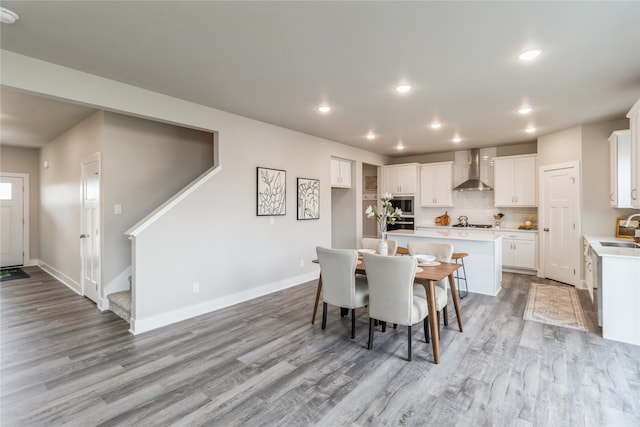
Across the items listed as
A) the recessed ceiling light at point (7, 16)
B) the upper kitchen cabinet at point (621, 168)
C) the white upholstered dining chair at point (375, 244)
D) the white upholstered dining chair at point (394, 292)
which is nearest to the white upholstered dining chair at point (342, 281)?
the white upholstered dining chair at point (394, 292)

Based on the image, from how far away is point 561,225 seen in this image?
211 inches

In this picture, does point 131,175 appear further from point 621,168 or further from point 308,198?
point 621,168

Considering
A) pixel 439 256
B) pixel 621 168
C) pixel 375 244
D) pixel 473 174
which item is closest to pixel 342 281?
pixel 375 244

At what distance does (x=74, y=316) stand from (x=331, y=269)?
3.35 metres

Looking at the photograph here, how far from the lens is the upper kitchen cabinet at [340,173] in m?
6.30

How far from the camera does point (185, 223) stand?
3.84m

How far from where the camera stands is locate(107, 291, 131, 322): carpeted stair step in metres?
3.69

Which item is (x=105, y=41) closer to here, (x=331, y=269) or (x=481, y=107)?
(x=331, y=269)

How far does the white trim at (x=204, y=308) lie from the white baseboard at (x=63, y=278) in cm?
224

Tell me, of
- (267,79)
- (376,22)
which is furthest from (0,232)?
(376,22)

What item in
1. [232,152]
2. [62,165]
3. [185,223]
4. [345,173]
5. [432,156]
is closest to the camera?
[185,223]

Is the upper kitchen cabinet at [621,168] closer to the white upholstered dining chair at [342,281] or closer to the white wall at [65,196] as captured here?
the white upholstered dining chair at [342,281]

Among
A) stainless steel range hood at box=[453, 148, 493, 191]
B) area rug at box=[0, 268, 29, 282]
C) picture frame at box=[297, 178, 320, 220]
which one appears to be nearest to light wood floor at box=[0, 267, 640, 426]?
picture frame at box=[297, 178, 320, 220]

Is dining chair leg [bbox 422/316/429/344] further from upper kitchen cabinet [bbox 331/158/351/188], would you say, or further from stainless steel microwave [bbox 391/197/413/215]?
stainless steel microwave [bbox 391/197/413/215]
